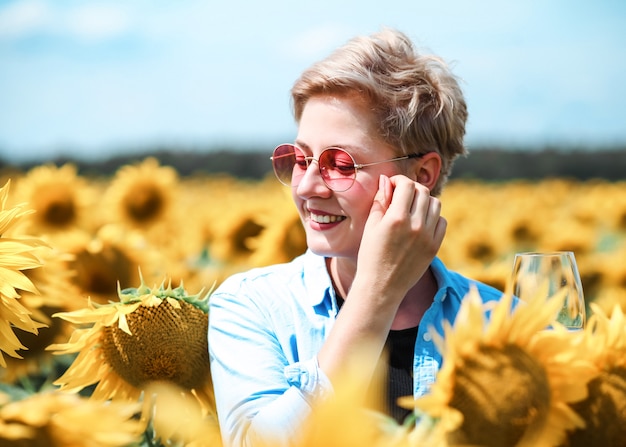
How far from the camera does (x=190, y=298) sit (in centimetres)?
271

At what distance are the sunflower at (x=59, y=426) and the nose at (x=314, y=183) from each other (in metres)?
1.40

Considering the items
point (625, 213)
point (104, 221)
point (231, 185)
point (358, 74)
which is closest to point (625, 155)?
point (231, 185)

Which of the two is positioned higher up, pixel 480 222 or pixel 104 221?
pixel 104 221

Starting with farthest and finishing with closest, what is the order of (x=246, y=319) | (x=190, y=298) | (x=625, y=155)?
(x=625, y=155)
(x=190, y=298)
(x=246, y=319)

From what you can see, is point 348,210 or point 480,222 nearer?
point 348,210

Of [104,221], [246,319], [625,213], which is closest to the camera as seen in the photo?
[246,319]

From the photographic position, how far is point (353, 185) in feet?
8.46

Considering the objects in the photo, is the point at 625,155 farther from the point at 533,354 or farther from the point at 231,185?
the point at 533,354

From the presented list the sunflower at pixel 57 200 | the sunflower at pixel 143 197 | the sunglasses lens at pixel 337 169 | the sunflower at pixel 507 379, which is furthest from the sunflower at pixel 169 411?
the sunflower at pixel 143 197

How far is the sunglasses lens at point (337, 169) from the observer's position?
2.57 metres

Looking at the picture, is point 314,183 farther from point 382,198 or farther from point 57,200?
point 57,200

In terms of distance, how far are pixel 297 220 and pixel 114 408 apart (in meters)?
3.57

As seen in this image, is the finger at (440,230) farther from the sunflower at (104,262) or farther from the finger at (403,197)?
the sunflower at (104,262)

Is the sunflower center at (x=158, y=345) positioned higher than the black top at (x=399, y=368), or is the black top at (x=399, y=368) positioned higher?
the sunflower center at (x=158, y=345)
